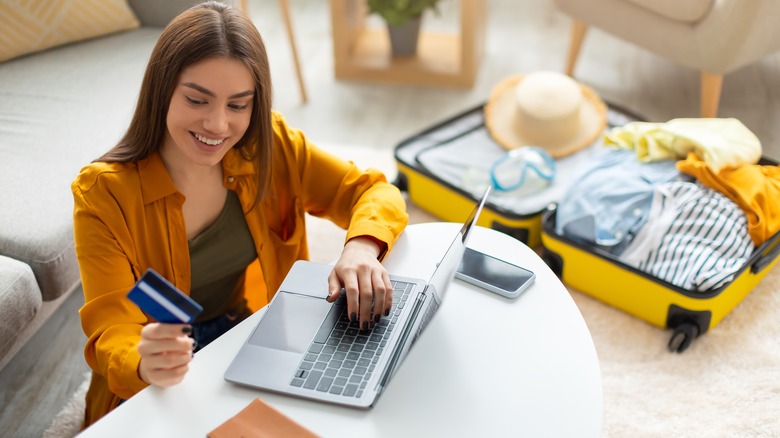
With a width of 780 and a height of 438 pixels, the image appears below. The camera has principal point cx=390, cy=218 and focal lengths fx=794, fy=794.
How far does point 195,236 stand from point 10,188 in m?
0.64

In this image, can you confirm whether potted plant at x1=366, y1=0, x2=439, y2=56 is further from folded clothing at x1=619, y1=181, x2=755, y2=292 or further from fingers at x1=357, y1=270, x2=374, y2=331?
fingers at x1=357, y1=270, x2=374, y2=331

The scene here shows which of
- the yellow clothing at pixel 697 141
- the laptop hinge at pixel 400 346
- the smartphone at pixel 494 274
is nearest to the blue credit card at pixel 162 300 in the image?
the laptop hinge at pixel 400 346

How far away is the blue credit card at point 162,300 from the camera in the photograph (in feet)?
2.92

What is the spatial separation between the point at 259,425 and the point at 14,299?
81 centimetres

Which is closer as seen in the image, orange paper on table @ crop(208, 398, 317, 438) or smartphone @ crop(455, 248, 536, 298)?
orange paper on table @ crop(208, 398, 317, 438)

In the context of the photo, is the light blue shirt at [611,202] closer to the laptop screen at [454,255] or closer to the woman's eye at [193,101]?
the laptop screen at [454,255]

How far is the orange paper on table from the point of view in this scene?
105 centimetres

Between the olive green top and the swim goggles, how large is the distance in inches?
37.4

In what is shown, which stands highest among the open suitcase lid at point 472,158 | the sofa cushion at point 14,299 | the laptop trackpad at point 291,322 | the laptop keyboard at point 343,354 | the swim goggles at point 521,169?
the laptop keyboard at point 343,354

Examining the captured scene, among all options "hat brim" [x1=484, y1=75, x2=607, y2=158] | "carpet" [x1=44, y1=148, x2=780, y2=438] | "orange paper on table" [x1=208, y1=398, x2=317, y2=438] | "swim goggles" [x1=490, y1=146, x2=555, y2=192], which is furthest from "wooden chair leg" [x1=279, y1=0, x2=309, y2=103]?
"orange paper on table" [x1=208, y1=398, x2=317, y2=438]

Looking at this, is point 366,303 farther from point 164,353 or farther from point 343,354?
point 164,353

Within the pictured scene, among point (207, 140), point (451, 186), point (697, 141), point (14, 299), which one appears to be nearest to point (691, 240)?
point (697, 141)

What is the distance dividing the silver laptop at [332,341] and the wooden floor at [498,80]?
1456 mm

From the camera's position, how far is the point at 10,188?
1787 millimetres
